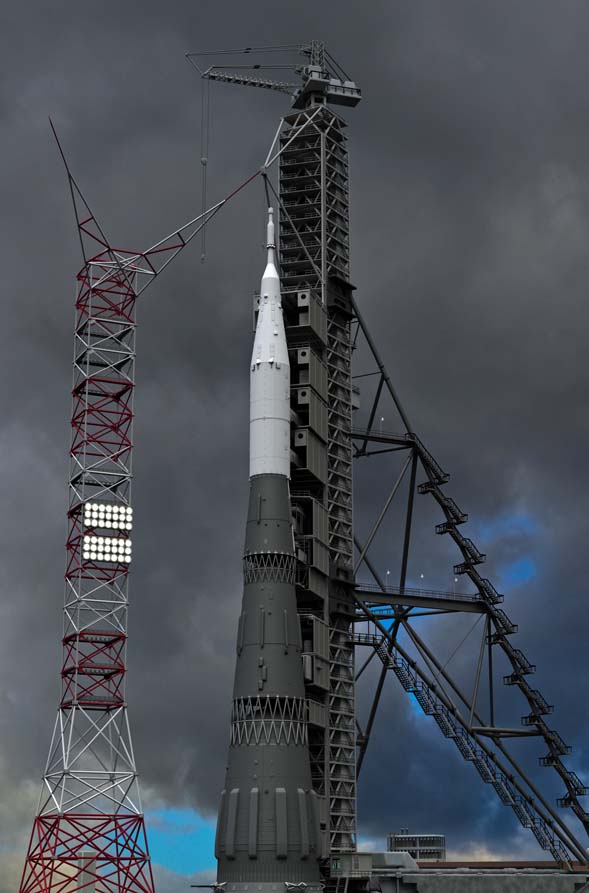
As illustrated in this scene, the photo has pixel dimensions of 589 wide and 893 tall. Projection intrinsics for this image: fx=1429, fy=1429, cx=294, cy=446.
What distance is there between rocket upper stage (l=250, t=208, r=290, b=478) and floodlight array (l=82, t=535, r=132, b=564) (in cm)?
1171

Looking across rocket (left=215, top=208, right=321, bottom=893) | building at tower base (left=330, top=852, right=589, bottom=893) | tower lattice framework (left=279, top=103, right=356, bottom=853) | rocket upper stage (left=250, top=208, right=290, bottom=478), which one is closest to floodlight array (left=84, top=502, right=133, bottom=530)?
rocket (left=215, top=208, right=321, bottom=893)

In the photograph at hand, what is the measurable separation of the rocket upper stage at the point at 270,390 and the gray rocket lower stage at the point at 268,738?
2.91 metres

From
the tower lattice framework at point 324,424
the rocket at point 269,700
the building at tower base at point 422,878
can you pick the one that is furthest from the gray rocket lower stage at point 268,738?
the building at tower base at point 422,878

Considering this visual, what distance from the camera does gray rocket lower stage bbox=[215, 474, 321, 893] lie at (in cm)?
9919

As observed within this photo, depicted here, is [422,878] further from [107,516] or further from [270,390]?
[270,390]

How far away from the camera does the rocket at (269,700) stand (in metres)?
99.2

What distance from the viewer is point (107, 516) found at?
371ft

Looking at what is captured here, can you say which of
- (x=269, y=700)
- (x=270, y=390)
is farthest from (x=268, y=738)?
(x=270, y=390)

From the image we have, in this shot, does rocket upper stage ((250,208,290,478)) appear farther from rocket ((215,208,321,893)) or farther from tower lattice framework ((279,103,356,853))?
tower lattice framework ((279,103,356,853))

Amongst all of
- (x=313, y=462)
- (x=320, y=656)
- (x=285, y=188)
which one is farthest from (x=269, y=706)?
(x=285, y=188)

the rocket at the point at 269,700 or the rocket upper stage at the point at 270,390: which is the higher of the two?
the rocket upper stage at the point at 270,390

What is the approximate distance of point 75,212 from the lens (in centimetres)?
12119

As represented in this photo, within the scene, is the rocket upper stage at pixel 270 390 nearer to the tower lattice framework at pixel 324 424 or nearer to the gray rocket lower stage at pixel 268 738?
the gray rocket lower stage at pixel 268 738

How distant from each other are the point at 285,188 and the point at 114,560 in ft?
145
